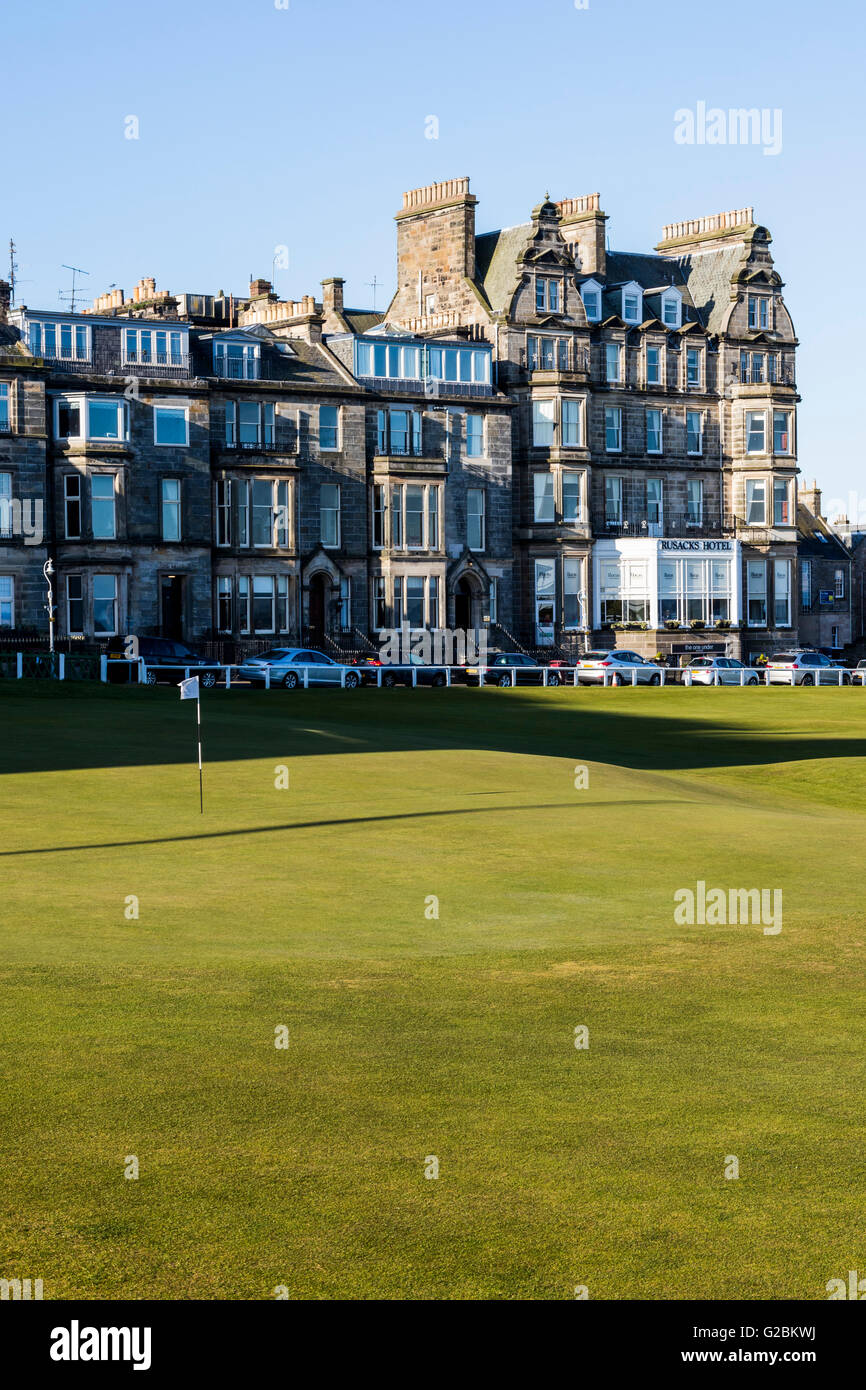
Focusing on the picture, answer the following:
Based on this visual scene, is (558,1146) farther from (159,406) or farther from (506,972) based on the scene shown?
(159,406)

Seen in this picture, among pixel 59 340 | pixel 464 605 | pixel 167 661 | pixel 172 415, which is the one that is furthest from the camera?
pixel 464 605

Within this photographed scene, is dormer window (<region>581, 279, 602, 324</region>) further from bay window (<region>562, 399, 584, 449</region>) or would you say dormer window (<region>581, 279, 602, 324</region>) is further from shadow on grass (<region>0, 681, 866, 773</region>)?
shadow on grass (<region>0, 681, 866, 773</region>)

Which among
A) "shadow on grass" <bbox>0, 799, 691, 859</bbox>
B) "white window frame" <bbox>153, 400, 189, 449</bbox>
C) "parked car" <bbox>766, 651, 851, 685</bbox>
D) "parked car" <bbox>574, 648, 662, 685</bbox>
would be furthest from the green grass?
"parked car" <bbox>766, 651, 851, 685</bbox>

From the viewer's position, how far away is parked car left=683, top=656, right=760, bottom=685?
2884 inches

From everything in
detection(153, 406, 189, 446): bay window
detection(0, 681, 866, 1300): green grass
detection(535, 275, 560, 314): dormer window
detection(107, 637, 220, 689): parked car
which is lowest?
detection(0, 681, 866, 1300): green grass

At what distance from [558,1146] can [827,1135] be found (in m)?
1.79

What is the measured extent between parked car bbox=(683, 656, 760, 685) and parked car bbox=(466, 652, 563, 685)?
621 centimetres

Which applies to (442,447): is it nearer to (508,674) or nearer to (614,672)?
(614,672)

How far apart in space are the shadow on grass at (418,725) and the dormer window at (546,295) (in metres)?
29.1

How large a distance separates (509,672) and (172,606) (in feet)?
53.7

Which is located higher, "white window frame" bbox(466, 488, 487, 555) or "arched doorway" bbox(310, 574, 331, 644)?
"white window frame" bbox(466, 488, 487, 555)

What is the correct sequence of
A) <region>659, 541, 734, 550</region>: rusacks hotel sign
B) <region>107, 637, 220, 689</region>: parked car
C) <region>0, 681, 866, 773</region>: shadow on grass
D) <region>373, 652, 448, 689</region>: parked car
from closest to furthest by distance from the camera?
1. <region>0, 681, 866, 773</region>: shadow on grass
2. <region>107, 637, 220, 689</region>: parked car
3. <region>373, 652, 448, 689</region>: parked car
4. <region>659, 541, 734, 550</region>: rusacks hotel sign

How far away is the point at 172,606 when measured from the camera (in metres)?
74.8

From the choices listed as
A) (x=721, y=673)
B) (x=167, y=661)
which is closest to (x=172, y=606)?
(x=167, y=661)
